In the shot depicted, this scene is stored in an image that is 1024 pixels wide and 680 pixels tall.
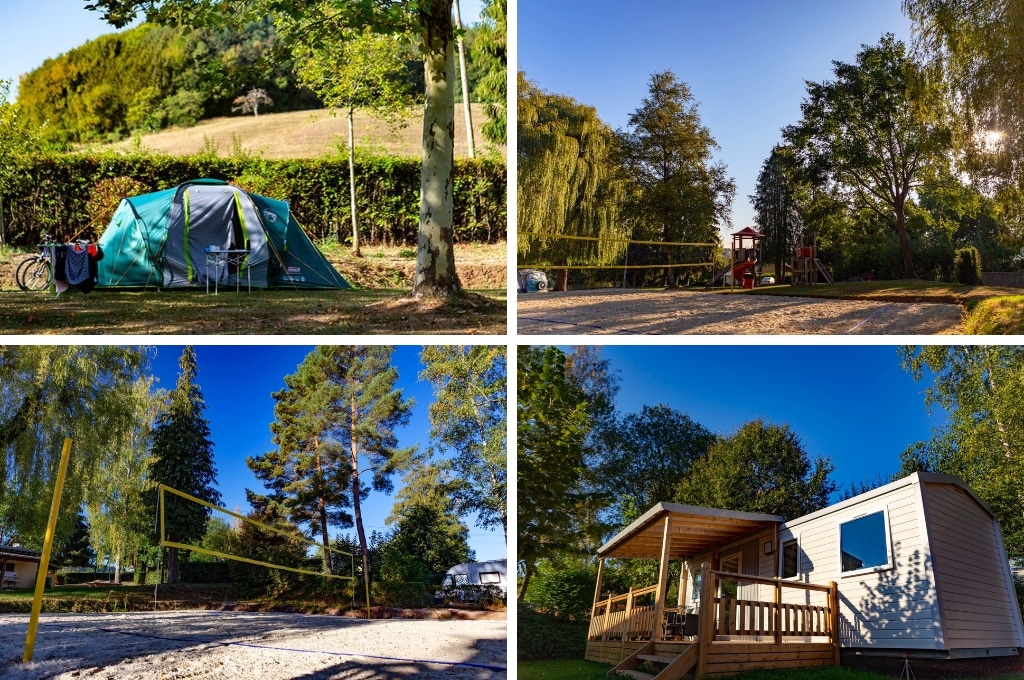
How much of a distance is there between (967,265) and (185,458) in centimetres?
584

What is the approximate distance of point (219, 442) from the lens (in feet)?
20.2

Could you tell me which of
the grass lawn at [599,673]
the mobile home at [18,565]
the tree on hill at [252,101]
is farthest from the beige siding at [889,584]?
the tree on hill at [252,101]

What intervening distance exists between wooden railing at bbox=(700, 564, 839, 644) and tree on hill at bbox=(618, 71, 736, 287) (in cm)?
199

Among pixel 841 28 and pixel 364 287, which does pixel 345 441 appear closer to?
pixel 364 287

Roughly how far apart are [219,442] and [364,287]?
1719mm

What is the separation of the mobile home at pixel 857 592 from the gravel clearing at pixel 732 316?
978 mm

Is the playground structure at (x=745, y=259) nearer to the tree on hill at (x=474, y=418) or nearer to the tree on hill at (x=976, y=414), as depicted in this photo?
the tree on hill at (x=976, y=414)

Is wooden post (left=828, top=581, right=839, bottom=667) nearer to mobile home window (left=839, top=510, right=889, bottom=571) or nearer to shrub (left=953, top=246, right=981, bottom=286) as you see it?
mobile home window (left=839, top=510, right=889, bottom=571)

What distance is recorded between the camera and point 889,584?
403 cm

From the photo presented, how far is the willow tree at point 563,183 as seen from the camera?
5.09m

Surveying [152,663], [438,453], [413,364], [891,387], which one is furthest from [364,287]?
[891,387]

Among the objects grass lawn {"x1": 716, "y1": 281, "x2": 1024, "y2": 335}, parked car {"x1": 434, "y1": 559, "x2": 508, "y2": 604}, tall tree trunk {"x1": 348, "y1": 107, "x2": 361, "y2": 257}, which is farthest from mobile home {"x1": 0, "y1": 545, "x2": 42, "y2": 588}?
grass lawn {"x1": 716, "y1": 281, "x2": 1024, "y2": 335}

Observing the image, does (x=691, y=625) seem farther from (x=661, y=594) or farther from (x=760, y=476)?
(x=760, y=476)

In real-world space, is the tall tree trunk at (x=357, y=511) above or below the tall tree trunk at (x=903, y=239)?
below
